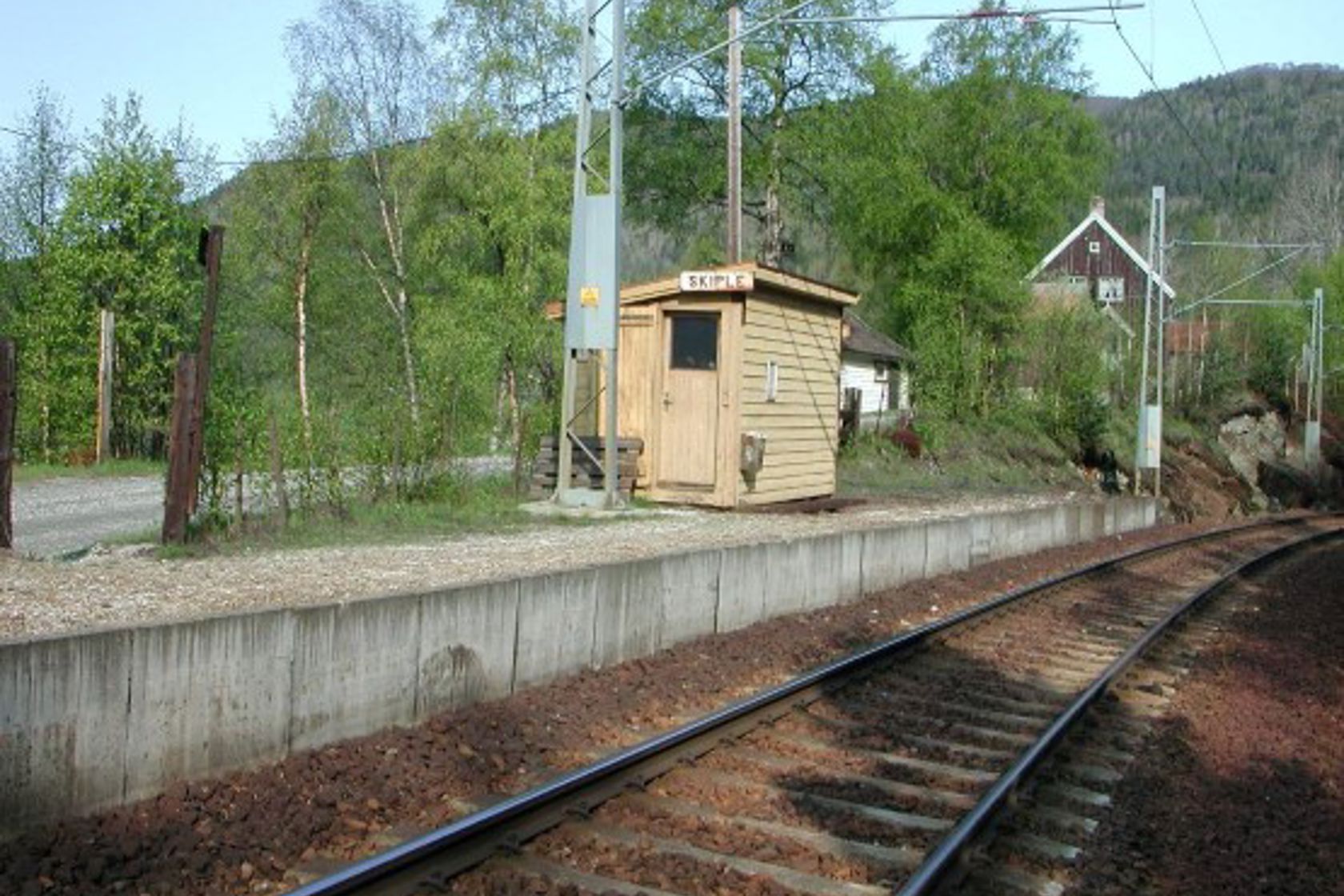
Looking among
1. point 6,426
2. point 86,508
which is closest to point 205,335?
point 6,426

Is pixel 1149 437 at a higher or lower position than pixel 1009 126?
lower

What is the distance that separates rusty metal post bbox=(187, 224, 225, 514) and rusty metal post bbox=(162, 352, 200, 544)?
3 cm

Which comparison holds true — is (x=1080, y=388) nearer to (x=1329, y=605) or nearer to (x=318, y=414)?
(x=1329, y=605)

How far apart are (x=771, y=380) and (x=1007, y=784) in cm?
1282

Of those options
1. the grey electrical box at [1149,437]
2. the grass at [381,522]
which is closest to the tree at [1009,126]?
the grey electrical box at [1149,437]

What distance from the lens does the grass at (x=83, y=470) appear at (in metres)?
21.4

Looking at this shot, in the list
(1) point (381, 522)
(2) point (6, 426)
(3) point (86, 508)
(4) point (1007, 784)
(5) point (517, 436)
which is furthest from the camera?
(5) point (517, 436)

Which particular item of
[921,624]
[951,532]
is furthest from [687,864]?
[951,532]

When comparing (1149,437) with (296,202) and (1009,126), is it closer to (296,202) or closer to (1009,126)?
(1009,126)

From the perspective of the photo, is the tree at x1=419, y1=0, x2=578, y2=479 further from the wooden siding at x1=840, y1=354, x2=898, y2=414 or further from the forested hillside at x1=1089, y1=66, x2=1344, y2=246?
the forested hillside at x1=1089, y1=66, x2=1344, y2=246

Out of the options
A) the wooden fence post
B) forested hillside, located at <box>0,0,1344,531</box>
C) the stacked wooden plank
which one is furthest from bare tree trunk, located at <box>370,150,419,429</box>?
the wooden fence post

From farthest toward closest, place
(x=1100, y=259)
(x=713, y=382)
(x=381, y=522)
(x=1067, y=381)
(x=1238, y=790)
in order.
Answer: (x=1100, y=259) → (x=1067, y=381) → (x=713, y=382) → (x=381, y=522) → (x=1238, y=790)

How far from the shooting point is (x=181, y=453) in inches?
432

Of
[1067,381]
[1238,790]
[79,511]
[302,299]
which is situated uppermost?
[302,299]
